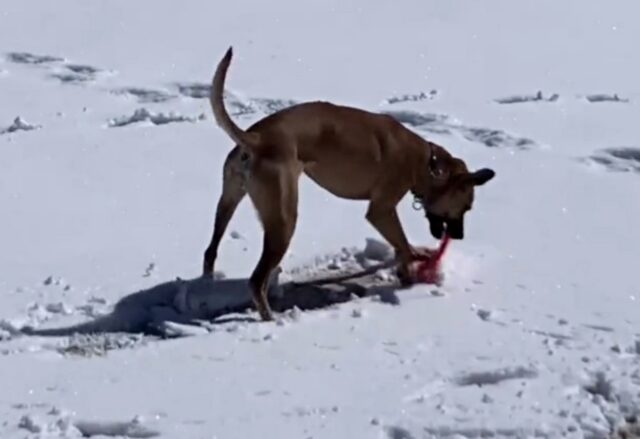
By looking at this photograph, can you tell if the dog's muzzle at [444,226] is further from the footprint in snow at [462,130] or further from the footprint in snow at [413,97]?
the footprint in snow at [413,97]

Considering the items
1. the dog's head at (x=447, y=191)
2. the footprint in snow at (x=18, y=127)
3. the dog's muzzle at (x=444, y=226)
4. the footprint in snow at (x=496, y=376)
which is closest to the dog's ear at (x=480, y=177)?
the dog's head at (x=447, y=191)

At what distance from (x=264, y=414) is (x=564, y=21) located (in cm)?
917

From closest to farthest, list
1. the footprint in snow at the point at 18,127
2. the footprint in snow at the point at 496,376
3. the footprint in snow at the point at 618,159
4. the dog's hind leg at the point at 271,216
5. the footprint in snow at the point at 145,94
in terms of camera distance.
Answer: the footprint in snow at the point at 496,376
the dog's hind leg at the point at 271,216
the footprint in snow at the point at 618,159
the footprint in snow at the point at 18,127
the footprint in snow at the point at 145,94

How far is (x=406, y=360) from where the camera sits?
620cm

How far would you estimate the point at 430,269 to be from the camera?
7.43 m

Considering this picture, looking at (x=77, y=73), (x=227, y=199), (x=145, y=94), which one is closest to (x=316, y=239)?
(x=227, y=199)

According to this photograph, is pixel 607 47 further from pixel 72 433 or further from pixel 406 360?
pixel 72 433

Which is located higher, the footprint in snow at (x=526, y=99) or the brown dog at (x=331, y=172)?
the brown dog at (x=331, y=172)

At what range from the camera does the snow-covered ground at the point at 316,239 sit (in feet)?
18.6

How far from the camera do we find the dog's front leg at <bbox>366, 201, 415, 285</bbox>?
7.52 metres

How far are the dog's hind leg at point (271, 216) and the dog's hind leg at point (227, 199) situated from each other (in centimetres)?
15

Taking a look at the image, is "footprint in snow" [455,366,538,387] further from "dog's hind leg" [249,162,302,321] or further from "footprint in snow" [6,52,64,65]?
"footprint in snow" [6,52,64,65]

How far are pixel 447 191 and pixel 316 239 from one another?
81cm

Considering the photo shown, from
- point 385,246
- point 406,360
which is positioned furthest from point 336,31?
point 406,360
